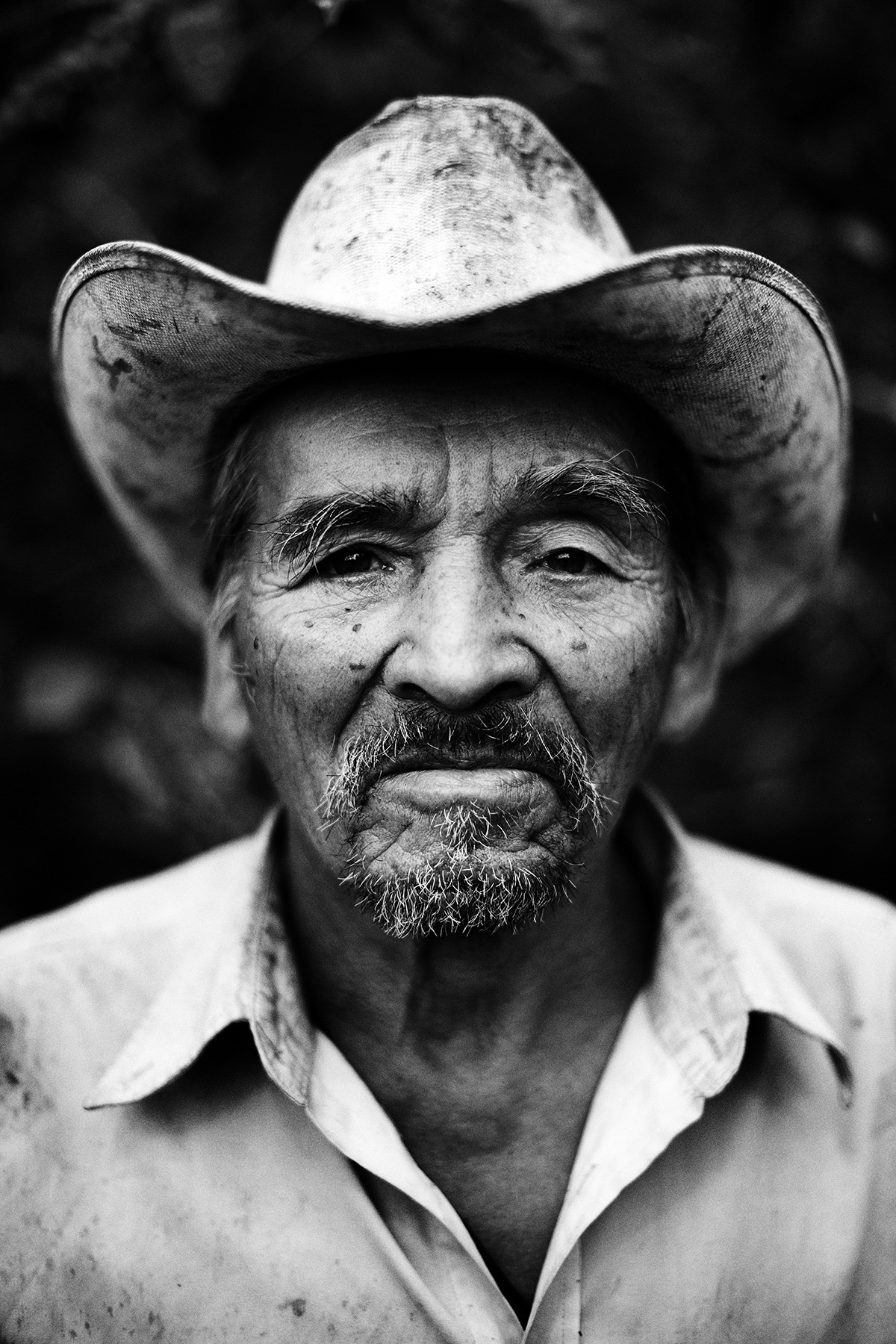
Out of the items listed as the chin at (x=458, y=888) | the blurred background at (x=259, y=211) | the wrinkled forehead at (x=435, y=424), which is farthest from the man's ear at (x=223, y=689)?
the blurred background at (x=259, y=211)

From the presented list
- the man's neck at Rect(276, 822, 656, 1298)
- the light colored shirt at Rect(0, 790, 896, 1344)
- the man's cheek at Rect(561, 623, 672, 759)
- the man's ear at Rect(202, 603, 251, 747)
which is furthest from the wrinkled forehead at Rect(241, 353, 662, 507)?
the light colored shirt at Rect(0, 790, 896, 1344)

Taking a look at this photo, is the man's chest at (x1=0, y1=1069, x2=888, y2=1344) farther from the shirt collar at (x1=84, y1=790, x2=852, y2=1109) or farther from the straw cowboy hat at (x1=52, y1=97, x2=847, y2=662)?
the straw cowboy hat at (x1=52, y1=97, x2=847, y2=662)

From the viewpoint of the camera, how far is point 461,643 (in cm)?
167

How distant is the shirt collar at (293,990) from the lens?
1812 mm

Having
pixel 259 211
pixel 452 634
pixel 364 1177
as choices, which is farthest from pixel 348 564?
pixel 259 211

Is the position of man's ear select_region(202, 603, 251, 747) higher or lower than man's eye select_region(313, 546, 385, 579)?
lower

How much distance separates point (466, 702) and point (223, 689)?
0.74 metres

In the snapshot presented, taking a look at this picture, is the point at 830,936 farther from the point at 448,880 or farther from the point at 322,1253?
the point at 322,1253

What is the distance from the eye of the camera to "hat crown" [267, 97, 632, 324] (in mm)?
1755

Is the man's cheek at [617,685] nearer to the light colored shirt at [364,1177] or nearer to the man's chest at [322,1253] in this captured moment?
the light colored shirt at [364,1177]

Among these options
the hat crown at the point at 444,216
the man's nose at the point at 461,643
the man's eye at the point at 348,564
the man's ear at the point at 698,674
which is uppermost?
the hat crown at the point at 444,216

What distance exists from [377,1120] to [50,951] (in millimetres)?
640

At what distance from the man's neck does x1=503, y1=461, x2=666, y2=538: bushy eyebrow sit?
0.56m

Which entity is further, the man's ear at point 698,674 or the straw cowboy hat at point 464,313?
the man's ear at point 698,674
